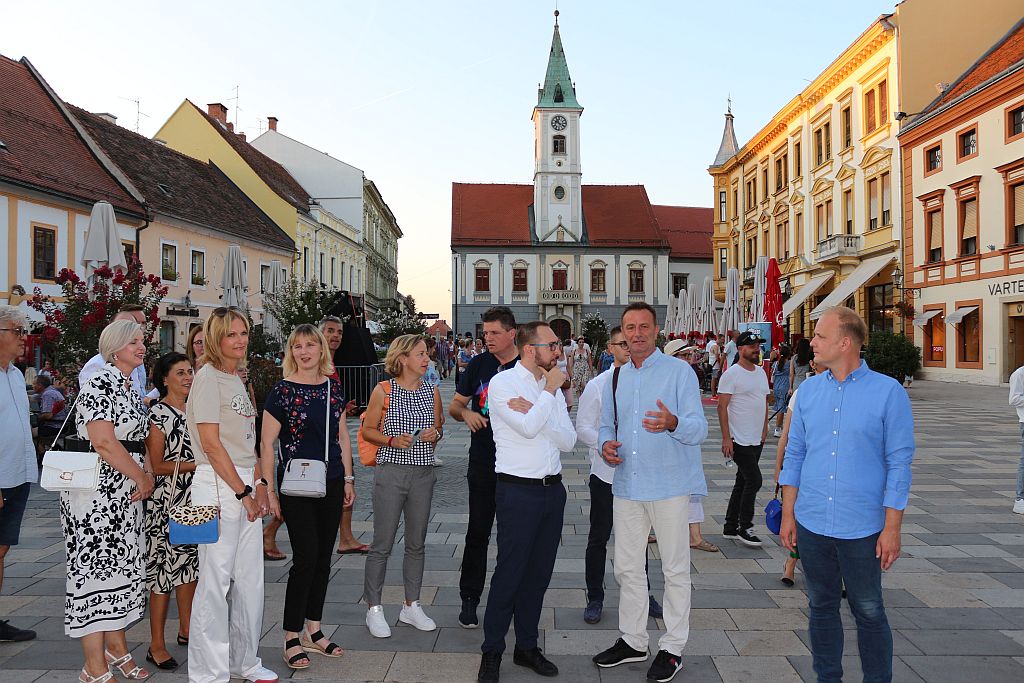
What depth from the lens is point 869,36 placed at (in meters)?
32.2

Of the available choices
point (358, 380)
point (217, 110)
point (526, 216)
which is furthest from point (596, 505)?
point (526, 216)

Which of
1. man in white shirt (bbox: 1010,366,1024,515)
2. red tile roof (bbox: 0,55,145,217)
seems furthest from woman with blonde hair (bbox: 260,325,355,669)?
red tile roof (bbox: 0,55,145,217)

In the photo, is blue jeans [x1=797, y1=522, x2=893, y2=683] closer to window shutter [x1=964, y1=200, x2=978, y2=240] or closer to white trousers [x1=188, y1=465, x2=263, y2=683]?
white trousers [x1=188, y1=465, x2=263, y2=683]

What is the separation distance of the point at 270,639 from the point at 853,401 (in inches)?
142

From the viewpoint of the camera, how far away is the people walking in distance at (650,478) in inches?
176

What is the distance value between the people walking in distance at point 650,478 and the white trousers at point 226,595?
6.21 ft

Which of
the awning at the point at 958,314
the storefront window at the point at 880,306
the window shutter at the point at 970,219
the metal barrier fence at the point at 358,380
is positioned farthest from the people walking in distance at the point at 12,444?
the storefront window at the point at 880,306

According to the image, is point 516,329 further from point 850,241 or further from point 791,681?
point 850,241

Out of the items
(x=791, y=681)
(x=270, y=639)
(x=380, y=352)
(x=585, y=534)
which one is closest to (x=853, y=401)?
(x=791, y=681)

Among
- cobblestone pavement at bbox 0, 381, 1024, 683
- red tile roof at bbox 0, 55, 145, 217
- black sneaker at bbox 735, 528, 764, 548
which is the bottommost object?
cobblestone pavement at bbox 0, 381, 1024, 683

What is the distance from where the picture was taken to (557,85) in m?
63.1

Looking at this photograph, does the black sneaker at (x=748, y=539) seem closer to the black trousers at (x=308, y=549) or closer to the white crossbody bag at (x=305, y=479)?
the black trousers at (x=308, y=549)

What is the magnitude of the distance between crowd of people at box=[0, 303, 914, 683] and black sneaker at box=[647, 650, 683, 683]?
0.01 metres

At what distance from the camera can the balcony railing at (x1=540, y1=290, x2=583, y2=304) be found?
62.9 meters
